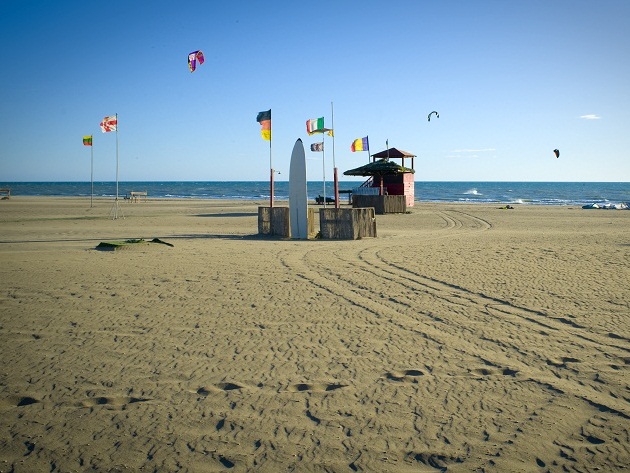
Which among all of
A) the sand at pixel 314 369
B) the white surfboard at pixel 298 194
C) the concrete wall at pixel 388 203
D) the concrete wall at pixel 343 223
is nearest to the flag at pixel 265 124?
the white surfboard at pixel 298 194

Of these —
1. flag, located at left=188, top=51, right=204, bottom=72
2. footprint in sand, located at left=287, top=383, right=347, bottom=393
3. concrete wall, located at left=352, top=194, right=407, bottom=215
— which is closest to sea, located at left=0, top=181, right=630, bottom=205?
flag, located at left=188, top=51, right=204, bottom=72

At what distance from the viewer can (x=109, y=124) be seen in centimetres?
2375

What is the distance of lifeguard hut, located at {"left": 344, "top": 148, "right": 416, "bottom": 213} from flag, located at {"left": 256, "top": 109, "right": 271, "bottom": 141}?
32.2 ft

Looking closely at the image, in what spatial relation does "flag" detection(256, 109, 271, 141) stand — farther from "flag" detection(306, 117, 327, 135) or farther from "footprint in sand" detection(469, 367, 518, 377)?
"footprint in sand" detection(469, 367, 518, 377)

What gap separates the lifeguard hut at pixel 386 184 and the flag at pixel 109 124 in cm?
1150

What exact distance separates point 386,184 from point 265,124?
1378cm

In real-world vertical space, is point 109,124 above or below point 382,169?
above

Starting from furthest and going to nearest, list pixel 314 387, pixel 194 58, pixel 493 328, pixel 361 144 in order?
pixel 361 144 → pixel 194 58 → pixel 493 328 → pixel 314 387

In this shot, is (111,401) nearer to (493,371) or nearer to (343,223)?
(493,371)

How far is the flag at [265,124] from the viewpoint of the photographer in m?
15.0

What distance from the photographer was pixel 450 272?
8.04m

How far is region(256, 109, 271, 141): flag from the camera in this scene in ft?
49.3

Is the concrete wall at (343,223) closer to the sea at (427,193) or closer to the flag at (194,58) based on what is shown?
the sea at (427,193)

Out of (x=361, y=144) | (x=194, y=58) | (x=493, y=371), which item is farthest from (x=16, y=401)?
(x=361, y=144)
